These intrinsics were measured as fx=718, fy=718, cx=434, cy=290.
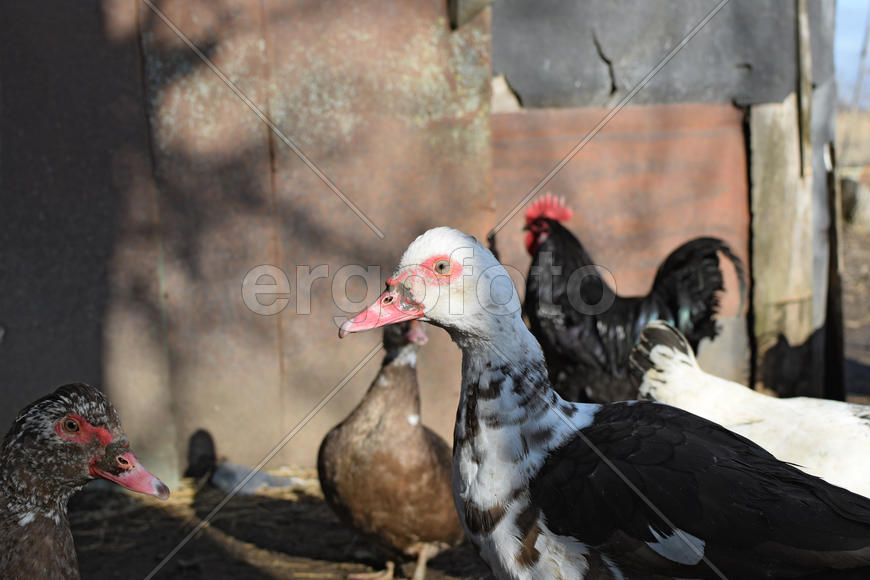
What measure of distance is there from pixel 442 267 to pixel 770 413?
1.57 m

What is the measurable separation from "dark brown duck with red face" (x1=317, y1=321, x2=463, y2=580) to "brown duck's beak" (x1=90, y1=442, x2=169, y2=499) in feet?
3.90

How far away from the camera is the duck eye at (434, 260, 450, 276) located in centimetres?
195

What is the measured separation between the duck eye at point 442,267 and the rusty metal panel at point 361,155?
2583 mm

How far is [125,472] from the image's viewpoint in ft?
7.06

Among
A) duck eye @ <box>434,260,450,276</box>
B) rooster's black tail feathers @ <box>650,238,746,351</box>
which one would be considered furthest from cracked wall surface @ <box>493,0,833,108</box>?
duck eye @ <box>434,260,450,276</box>

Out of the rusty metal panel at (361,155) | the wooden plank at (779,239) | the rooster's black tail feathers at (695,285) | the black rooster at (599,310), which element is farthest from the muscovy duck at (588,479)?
the wooden plank at (779,239)

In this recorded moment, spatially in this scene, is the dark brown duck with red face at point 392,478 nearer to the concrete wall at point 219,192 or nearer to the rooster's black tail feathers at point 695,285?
the concrete wall at point 219,192

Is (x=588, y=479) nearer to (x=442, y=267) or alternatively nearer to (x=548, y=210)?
(x=442, y=267)

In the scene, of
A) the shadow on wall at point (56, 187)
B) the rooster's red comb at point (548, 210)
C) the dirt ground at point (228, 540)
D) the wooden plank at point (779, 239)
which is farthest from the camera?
the wooden plank at point (779, 239)

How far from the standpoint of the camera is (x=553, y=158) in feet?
15.9

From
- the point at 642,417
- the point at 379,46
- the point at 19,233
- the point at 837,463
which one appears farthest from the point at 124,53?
the point at 837,463

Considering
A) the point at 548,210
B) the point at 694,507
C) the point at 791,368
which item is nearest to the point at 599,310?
the point at 548,210

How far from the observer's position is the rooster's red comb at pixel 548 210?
4.58 m

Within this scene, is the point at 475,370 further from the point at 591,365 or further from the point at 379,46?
the point at 379,46
